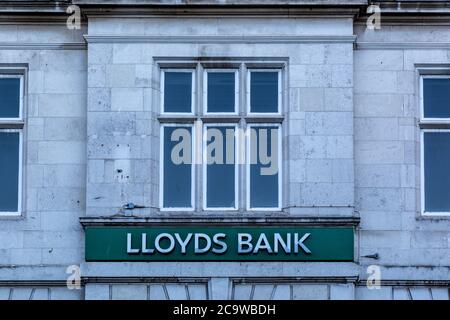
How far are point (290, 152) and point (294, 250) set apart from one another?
1.42 metres

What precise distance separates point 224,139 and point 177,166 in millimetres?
788

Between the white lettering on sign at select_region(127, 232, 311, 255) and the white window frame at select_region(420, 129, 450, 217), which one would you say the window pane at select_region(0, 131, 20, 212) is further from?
the white window frame at select_region(420, 129, 450, 217)

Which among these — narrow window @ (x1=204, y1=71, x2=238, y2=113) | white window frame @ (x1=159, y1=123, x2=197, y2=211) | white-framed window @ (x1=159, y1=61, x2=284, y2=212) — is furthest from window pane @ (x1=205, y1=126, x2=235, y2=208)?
narrow window @ (x1=204, y1=71, x2=238, y2=113)

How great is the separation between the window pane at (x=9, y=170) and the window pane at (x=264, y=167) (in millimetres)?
3432

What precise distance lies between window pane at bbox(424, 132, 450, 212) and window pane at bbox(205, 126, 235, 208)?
2837 millimetres

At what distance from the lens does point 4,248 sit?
21.6m

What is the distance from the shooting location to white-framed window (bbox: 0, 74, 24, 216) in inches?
864

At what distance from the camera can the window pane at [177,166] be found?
2181 centimetres

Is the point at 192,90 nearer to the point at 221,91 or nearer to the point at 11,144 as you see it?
the point at 221,91

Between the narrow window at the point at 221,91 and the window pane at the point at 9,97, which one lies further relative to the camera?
the window pane at the point at 9,97

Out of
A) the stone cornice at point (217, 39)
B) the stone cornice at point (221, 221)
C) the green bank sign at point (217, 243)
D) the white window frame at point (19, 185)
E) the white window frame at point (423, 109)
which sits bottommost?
the green bank sign at point (217, 243)

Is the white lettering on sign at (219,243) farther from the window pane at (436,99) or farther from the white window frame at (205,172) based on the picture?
the window pane at (436,99)

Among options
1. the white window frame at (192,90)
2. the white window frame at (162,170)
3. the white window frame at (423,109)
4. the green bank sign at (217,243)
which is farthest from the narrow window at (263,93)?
the white window frame at (423,109)
